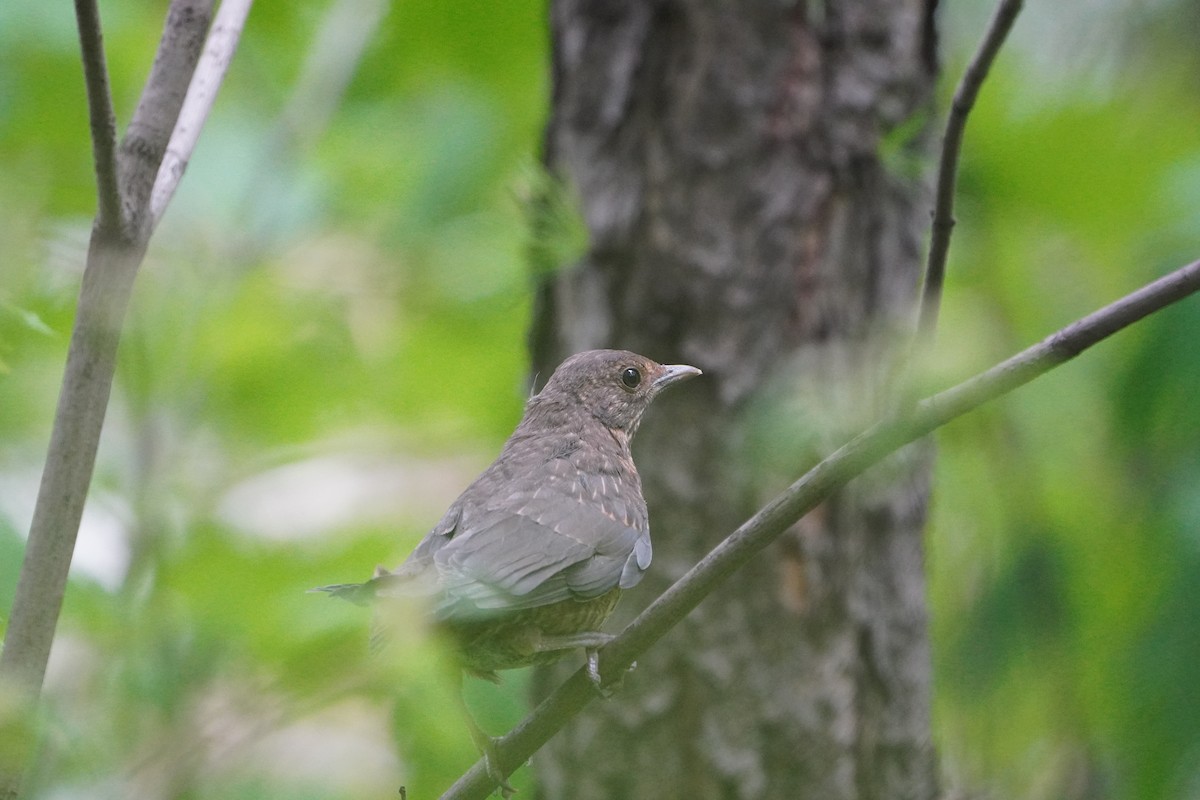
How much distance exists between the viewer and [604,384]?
314cm

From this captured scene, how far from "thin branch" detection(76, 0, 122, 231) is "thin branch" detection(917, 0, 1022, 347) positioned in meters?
1.19

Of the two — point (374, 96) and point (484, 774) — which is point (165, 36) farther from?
point (374, 96)

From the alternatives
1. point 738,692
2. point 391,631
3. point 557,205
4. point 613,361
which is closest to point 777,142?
point 557,205

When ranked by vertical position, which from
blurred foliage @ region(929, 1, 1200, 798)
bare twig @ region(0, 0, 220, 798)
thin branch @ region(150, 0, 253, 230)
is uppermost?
thin branch @ region(150, 0, 253, 230)

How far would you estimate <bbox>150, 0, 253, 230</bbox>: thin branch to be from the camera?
2043 mm

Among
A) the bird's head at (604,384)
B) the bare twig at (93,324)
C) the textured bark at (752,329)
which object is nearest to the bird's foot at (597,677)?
the bare twig at (93,324)

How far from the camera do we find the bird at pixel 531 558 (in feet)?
6.92

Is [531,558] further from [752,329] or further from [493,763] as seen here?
[752,329]

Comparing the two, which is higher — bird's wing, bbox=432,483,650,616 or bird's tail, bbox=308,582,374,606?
bird's tail, bbox=308,582,374,606

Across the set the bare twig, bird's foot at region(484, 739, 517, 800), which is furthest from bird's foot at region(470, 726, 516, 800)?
the bare twig

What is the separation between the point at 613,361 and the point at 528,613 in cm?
96

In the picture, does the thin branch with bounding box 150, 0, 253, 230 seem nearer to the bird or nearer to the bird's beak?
the bird

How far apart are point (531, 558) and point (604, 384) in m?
0.94

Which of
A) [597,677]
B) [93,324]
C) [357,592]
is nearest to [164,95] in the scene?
[93,324]
